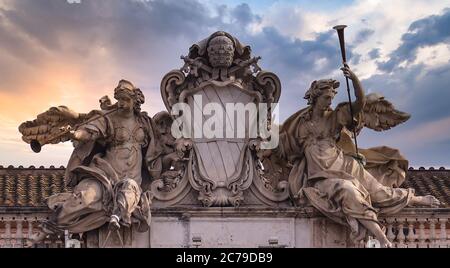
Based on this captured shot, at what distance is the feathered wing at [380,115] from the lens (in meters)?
19.4

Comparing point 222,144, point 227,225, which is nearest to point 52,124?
point 222,144

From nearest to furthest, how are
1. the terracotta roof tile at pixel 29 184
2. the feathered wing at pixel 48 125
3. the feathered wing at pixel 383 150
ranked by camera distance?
the feathered wing at pixel 48 125 → the feathered wing at pixel 383 150 → the terracotta roof tile at pixel 29 184

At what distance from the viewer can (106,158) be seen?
61.6 feet

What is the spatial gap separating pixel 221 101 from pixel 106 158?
194 cm

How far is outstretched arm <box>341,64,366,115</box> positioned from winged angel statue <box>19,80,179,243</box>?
9.18 feet

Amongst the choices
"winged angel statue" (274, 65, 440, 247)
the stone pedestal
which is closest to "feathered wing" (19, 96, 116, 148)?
the stone pedestal

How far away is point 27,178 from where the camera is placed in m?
25.8

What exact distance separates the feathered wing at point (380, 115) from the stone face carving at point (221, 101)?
1474 millimetres

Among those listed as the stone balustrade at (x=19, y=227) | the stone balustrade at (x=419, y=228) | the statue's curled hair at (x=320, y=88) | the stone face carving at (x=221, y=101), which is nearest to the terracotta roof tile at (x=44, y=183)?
the stone balustrade at (x=419, y=228)

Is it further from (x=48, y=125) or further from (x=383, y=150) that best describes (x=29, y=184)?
(x=383, y=150)

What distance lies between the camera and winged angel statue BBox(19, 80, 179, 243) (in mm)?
18156

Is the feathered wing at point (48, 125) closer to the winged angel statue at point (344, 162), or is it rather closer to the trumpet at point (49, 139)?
the trumpet at point (49, 139)

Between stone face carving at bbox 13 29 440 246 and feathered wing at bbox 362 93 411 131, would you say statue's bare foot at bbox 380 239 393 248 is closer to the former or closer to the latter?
stone face carving at bbox 13 29 440 246

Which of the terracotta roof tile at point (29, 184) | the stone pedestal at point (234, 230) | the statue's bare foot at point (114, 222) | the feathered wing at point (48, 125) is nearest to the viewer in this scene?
the statue's bare foot at point (114, 222)
